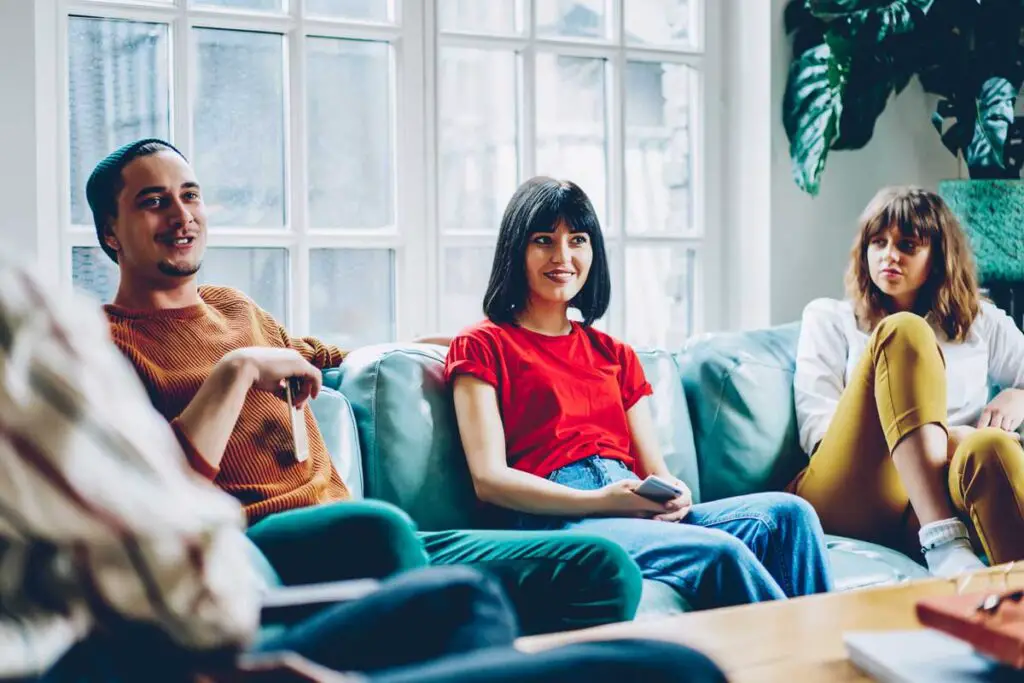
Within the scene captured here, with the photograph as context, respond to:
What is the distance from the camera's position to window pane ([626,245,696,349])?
3.11 meters

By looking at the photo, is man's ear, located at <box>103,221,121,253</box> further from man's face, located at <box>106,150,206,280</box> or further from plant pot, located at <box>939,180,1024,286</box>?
plant pot, located at <box>939,180,1024,286</box>

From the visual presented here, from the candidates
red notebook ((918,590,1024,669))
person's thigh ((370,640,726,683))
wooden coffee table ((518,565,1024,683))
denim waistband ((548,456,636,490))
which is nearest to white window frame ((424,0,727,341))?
denim waistband ((548,456,636,490))

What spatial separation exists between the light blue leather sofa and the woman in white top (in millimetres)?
83

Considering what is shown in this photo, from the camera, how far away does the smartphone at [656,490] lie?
75.0 inches

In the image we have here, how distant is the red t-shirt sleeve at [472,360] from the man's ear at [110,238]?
0.65 meters

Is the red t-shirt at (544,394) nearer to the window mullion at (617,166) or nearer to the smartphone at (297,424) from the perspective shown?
the smartphone at (297,424)

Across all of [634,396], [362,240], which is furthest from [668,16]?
[634,396]

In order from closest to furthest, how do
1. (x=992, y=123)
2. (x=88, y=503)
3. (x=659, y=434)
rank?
(x=88, y=503)
(x=659, y=434)
(x=992, y=123)

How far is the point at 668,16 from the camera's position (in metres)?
3.12

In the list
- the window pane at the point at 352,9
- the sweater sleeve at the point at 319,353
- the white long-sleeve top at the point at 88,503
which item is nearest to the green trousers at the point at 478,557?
the sweater sleeve at the point at 319,353

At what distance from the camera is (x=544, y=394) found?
2.14 meters

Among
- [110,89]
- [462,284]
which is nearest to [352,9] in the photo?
[110,89]

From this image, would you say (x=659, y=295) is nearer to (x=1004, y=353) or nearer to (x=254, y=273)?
(x=1004, y=353)

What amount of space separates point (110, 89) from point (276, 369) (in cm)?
110
